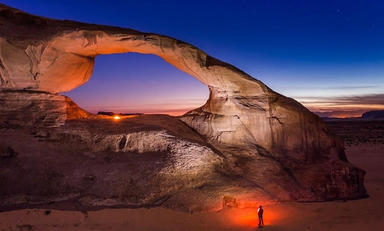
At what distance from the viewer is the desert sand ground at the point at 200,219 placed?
7.84 m

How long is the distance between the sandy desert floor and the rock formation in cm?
80

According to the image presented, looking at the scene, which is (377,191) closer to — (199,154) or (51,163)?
(199,154)

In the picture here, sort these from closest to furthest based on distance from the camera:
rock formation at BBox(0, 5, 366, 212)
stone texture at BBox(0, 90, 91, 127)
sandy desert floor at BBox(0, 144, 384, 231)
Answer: sandy desert floor at BBox(0, 144, 384, 231) < rock formation at BBox(0, 5, 366, 212) < stone texture at BBox(0, 90, 91, 127)

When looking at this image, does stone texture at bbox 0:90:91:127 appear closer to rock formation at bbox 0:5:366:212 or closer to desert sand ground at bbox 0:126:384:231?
rock formation at bbox 0:5:366:212

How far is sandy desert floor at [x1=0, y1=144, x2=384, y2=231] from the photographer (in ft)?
25.7

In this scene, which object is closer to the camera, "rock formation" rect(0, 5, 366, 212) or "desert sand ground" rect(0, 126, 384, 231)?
"desert sand ground" rect(0, 126, 384, 231)

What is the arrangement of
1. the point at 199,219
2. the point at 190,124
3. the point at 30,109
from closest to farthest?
the point at 199,219 → the point at 30,109 → the point at 190,124

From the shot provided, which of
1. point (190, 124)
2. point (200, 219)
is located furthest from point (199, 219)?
point (190, 124)

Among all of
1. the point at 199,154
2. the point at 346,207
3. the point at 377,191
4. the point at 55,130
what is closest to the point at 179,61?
the point at 199,154

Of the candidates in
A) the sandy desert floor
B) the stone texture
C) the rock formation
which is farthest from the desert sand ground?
the stone texture

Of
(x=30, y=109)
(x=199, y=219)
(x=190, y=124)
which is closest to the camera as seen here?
(x=199, y=219)

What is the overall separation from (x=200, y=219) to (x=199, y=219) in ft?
0.08

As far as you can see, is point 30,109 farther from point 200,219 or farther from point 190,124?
point 200,219

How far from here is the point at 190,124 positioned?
40.8 ft
